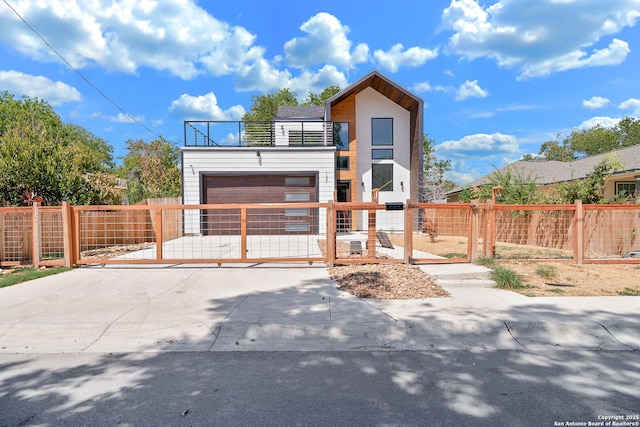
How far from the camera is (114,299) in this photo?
18.1 feet

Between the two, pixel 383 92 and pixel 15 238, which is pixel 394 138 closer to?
pixel 383 92

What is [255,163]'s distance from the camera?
15844mm

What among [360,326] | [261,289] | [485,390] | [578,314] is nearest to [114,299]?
[261,289]

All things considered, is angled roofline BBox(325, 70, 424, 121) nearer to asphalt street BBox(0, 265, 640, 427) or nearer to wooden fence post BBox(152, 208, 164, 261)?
wooden fence post BBox(152, 208, 164, 261)

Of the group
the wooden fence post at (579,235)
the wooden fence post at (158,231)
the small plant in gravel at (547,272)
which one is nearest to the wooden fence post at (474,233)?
the small plant in gravel at (547,272)

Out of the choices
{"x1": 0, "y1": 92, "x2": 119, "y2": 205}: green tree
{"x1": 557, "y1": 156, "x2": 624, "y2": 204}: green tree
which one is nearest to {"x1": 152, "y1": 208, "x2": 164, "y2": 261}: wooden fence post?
{"x1": 0, "y1": 92, "x2": 119, "y2": 205}: green tree

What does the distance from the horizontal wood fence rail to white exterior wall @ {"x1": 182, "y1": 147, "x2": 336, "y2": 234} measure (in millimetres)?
1164

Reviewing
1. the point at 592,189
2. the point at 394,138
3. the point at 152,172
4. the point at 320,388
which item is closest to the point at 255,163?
the point at 394,138

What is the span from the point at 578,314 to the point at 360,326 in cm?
292

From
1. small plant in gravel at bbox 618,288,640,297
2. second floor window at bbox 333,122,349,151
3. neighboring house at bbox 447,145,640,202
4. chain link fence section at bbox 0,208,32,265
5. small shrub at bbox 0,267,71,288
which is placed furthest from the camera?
second floor window at bbox 333,122,349,151

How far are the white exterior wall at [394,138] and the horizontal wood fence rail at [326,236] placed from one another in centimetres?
495

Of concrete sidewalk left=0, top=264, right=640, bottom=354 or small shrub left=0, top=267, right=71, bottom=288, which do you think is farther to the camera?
small shrub left=0, top=267, right=71, bottom=288

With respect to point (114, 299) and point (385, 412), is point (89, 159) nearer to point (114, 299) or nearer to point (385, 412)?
point (114, 299)

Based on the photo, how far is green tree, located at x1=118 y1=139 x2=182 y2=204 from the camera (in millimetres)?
19609
